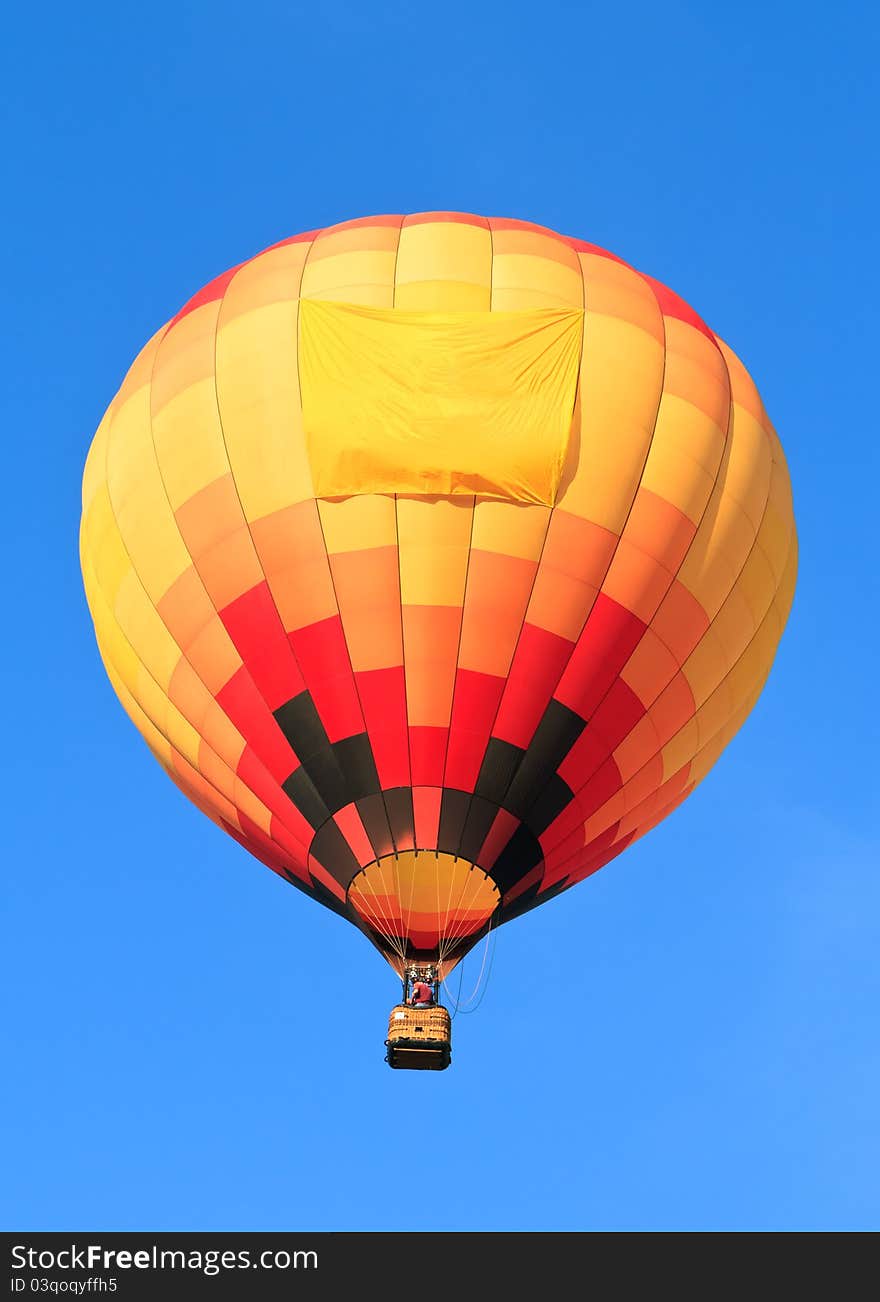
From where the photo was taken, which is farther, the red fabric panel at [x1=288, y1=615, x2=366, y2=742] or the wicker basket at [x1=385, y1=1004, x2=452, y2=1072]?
the red fabric panel at [x1=288, y1=615, x2=366, y2=742]

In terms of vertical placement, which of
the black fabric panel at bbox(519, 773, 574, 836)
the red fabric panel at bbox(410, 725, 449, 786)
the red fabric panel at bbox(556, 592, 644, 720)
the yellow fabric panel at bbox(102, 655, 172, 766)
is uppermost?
the yellow fabric panel at bbox(102, 655, 172, 766)

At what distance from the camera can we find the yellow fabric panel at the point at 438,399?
1814cm

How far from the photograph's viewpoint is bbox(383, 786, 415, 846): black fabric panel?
1806 centimetres

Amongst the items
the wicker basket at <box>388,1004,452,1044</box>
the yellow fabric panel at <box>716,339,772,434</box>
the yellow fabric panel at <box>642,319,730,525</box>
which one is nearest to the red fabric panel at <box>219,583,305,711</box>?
the wicker basket at <box>388,1004,452,1044</box>

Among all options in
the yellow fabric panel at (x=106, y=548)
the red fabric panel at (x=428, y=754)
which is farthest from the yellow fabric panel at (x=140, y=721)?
the red fabric panel at (x=428, y=754)

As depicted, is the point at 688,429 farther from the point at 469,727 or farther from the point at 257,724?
the point at 257,724

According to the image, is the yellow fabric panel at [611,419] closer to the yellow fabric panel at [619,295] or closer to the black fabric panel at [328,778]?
the yellow fabric panel at [619,295]

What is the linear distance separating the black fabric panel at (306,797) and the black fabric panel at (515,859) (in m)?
1.65

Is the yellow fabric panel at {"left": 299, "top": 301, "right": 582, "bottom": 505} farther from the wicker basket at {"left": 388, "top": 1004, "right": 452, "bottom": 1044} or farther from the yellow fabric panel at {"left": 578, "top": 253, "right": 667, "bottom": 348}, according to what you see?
the wicker basket at {"left": 388, "top": 1004, "right": 452, "bottom": 1044}

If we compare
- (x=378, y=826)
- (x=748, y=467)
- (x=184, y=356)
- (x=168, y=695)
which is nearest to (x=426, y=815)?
(x=378, y=826)

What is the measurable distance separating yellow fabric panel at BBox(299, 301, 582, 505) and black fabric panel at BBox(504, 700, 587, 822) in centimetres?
200

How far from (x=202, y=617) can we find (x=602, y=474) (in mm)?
3956

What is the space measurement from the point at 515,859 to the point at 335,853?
165 centimetres

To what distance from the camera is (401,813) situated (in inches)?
712
